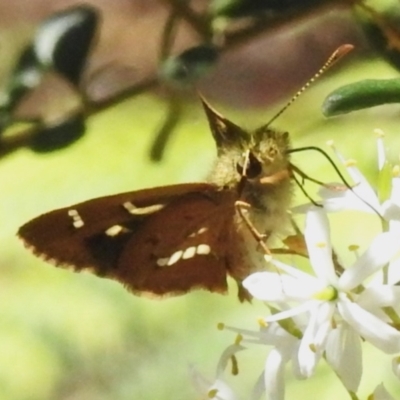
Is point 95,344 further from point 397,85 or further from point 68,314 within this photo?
point 397,85

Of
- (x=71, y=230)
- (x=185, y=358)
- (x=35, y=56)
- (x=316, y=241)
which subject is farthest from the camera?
(x=35, y=56)

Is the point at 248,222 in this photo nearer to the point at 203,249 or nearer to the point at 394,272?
the point at 203,249

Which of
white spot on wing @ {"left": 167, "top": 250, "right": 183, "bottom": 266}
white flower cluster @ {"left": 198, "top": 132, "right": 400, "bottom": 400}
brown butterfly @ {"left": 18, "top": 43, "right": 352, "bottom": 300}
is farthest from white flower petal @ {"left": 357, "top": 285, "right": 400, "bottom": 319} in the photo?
white spot on wing @ {"left": 167, "top": 250, "right": 183, "bottom": 266}

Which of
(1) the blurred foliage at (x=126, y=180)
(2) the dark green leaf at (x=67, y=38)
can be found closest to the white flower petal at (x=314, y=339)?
(1) the blurred foliage at (x=126, y=180)

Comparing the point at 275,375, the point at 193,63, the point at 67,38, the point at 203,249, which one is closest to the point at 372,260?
the point at 275,375

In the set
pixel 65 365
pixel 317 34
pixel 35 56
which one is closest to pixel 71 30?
pixel 35 56

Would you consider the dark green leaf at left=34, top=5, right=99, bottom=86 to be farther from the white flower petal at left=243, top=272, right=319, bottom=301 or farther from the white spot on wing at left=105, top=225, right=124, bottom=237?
the white flower petal at left=243, top=272, right=319, bottom=301
